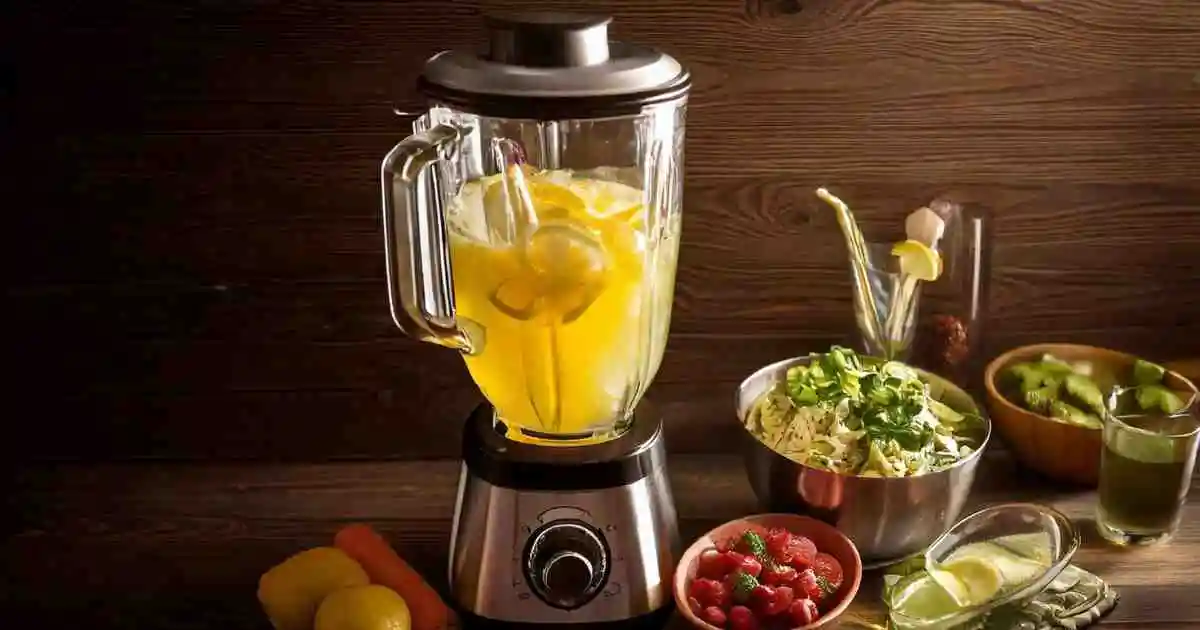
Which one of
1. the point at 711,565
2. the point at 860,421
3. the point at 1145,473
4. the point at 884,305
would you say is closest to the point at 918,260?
the point at 884,305

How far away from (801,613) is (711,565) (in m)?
0.09

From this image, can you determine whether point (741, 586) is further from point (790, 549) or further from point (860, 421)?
point (860, 421)

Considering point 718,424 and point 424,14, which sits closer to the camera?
point 424,14

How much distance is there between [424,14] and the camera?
1.13m

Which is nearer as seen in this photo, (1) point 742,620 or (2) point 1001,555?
(1) point 742,620

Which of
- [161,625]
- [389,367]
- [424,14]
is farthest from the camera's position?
[389,367]

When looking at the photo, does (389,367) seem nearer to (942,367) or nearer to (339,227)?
(339,227)

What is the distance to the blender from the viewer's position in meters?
0.88

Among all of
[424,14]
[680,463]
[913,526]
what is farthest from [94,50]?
[913,526]

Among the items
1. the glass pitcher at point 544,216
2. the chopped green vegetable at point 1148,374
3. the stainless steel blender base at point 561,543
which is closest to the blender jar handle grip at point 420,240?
the glass pitcher at point 544,216

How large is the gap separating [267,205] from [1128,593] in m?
0.88

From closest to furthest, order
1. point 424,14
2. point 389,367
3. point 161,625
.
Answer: point 161,625
point 424,14
point 389,367

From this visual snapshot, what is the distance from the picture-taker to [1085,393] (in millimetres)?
1177

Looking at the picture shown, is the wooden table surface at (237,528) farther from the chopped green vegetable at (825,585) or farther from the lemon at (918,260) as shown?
the lemon at (918,260)
